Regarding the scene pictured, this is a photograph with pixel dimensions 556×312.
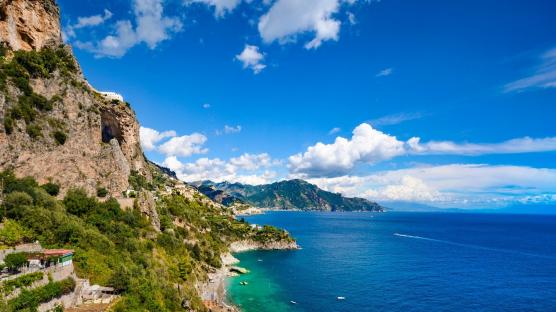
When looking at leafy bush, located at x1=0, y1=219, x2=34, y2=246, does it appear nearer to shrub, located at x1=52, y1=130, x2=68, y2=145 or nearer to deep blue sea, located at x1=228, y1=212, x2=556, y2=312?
shrub, located at x1=52, y1=130, x2=68, y2=145

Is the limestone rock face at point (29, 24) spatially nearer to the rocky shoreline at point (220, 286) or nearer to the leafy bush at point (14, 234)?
the leafy bush at point (14, 234)

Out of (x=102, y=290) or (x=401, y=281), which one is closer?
(x=102, y=290)

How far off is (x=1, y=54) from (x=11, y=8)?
973 centimetres

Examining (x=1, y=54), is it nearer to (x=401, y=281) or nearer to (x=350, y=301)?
(x=350, y=301)

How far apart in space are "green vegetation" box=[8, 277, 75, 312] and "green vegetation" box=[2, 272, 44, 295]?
2.26 ft

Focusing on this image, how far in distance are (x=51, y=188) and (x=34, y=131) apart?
9194 mm

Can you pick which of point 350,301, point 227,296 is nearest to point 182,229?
point 227,296

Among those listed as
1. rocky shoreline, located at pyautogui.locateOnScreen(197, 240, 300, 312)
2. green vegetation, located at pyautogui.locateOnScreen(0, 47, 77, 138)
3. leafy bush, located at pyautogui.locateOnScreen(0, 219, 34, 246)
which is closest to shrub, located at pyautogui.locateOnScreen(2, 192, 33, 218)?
leafy bush, located at pyautogui.locateOnScreen(0, 219, 34, 246)

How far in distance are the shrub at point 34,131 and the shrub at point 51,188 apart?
7.71 meters

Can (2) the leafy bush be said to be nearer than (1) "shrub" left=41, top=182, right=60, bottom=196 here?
Yes

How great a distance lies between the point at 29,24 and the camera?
62.9 meters

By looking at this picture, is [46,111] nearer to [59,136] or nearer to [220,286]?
[59,136]

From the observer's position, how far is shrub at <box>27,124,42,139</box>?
170 ft

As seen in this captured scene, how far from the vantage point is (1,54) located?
55812mm
